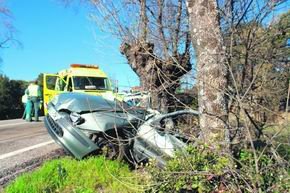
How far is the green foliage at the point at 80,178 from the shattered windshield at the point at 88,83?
35.2ft

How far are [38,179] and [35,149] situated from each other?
10.1ft

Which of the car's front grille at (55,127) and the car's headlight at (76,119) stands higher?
the car's headlight at (76,119)

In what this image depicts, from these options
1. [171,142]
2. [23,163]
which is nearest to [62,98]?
[23,163]

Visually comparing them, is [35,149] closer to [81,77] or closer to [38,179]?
[38,179]

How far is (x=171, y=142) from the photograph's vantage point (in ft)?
17.6

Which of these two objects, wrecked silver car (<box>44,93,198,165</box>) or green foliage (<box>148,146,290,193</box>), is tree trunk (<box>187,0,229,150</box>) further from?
green foliage (<box>148,146,290,193</box>)

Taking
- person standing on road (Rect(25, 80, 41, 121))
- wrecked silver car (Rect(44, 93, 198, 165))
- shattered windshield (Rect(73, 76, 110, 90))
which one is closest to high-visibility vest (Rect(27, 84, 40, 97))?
person standing on road (Rect(25, 80, 41, 121))

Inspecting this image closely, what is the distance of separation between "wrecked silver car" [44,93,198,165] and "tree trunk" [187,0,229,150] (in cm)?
29

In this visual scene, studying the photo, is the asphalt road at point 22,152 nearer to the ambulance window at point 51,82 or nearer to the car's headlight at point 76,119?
the car's headlight at point 76,119

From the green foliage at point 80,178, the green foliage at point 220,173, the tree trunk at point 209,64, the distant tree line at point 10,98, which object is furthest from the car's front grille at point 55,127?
the distant tree line at point 10,98

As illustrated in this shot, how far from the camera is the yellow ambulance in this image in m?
17.1

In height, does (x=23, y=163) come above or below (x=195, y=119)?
below

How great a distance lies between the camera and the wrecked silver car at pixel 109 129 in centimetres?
554

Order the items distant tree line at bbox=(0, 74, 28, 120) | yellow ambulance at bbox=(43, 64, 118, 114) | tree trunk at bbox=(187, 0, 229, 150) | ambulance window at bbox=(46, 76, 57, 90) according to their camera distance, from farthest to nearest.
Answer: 1. distant tree line at bbox=(0, 74, 28, 120)
2. ambulance window at bbox=(46, 76, 57, 90)
3. yellow ambulance at bbox=(43, 64, 118, 114)
4. tree trunk at bbox=(187, 0, 229, 150)
